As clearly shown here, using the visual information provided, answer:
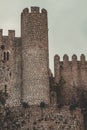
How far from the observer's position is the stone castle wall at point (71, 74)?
66875mm

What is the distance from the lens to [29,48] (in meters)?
63.5

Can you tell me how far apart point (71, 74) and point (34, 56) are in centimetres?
610

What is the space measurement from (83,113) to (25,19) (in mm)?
10421

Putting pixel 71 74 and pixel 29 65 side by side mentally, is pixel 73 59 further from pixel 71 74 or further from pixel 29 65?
pixel 29 65

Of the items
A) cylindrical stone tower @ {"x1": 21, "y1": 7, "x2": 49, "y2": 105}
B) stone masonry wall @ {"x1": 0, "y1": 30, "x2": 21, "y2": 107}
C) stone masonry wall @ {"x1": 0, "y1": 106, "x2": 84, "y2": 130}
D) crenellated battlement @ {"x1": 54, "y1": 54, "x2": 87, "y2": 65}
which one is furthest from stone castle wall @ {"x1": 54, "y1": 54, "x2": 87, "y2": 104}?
stone masonry wall @ {"x1": 0, "y1": 106, "x2": 84, "y2": 130}

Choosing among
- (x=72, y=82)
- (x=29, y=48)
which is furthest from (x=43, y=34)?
(x=72, y=82)

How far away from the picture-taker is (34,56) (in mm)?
63188

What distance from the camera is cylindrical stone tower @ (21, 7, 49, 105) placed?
6222cm

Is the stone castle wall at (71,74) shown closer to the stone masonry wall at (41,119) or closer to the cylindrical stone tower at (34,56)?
the cylindrical stone tower at (34,56)

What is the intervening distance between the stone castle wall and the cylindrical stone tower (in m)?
4.22

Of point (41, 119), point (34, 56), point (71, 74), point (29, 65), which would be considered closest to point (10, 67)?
point (29, 65)

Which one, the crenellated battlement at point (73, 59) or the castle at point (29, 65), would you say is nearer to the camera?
the castle at point (29, 65)

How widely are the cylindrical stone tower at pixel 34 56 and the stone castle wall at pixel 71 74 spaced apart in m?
4.22

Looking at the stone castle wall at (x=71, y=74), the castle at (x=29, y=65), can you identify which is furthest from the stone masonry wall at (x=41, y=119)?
the stone castle wall at (x=71, y=74)
